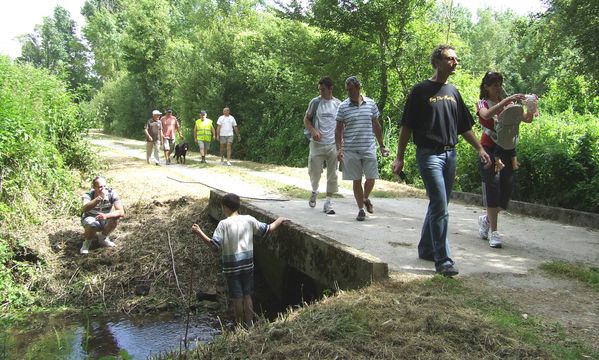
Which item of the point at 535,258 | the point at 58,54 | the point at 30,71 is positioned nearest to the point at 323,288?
the point at 535,258

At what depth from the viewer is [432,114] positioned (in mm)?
4879

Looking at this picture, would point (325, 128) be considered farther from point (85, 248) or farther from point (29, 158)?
point (29, 158)

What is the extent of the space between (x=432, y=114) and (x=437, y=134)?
0.20 metres

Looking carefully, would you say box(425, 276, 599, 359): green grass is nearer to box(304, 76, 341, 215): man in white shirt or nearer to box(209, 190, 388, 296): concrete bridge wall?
box(209, 190, 388, 296): concrete bridge wall

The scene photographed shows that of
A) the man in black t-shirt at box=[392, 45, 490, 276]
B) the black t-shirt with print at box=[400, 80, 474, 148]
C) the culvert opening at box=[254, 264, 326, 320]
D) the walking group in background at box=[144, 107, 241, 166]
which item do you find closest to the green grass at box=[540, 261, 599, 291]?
the man in black t-shirt at box=[392, 45, 490, 276]

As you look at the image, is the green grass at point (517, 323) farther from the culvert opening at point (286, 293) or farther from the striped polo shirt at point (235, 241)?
the striped polo shirt at point (235, 241)

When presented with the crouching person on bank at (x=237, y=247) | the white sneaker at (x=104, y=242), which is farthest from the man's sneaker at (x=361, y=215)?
the white sneaker at (x=104, y=242)

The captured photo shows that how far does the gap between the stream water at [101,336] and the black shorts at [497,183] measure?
12.5ft

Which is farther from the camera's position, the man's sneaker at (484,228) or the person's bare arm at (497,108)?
the man's sneaker at (484,228)

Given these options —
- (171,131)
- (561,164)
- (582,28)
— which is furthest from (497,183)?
(171,131)

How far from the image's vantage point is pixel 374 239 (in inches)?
→ 250

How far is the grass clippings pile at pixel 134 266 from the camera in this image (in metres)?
7.78

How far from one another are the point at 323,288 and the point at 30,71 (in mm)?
10682

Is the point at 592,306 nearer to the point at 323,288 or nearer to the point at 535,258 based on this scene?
the point at 535,258
